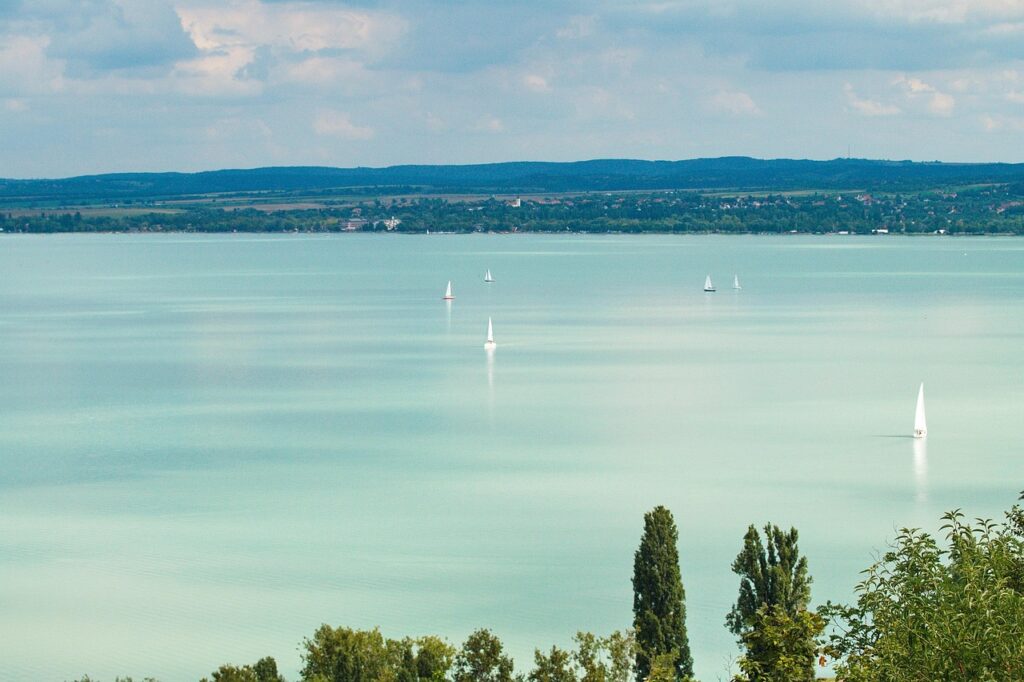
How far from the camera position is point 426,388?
Result: 5978cm

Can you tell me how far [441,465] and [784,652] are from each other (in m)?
27.9

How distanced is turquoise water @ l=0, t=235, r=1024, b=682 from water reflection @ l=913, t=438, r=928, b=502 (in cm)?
13

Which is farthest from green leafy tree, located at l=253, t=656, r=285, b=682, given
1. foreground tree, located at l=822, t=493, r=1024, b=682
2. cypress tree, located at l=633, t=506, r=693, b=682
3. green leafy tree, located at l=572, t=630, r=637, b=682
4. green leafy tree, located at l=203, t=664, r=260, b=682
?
foreground tree, located at l=822, t=493, r=1024, b=682

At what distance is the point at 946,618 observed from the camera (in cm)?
1370

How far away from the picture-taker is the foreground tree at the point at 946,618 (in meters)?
13.3

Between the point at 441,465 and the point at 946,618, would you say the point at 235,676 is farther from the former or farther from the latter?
the point at 441,465

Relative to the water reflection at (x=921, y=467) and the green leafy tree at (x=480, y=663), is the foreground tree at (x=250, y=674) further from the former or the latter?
the water reflection at (x=921, y=467)

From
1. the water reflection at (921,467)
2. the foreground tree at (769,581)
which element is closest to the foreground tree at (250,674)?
the foreground tree at (769,581)

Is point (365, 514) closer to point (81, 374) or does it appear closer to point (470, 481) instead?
point (470, 481)

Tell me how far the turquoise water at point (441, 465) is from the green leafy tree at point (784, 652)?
10.0 m

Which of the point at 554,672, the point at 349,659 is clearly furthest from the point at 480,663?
the point at 349,659

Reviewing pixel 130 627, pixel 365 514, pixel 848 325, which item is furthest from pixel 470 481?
pixel 848 325

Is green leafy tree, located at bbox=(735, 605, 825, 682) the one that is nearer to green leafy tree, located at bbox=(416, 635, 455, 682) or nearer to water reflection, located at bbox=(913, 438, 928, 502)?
green leafy tree, located at bbox=(416, 635, 455, 682)

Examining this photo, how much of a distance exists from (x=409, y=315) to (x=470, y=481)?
5784 centimetres
